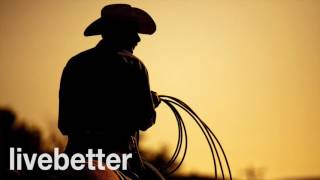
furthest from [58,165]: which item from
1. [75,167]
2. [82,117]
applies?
[82,117]

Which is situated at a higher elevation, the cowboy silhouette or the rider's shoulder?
the rider's shoulder

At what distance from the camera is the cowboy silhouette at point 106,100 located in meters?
5.91

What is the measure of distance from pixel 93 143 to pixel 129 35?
1025 millimetres

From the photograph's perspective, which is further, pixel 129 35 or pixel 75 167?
pixel 129 35

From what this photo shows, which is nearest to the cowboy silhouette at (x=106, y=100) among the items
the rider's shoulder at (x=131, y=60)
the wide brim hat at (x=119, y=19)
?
the rider's shoulder at (x=131, y=60)

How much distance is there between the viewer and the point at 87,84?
602 cm

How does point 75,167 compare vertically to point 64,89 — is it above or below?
below

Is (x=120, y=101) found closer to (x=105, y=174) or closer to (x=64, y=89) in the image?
(x=64, y=89)

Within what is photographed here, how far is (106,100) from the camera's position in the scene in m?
5.94

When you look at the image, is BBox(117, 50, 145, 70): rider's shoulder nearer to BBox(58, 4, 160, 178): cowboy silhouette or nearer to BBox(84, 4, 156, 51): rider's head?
BBox(58, 4, 160, 178): cowboy silhouette

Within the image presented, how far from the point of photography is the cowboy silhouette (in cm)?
591

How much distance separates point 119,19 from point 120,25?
3.0 inches

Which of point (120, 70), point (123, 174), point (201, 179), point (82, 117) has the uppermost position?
point (120, 70)

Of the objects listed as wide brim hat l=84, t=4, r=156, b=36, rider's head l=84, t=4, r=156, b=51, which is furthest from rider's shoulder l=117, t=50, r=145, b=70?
wide brim hat l=84, t=4, r=156, b=36
